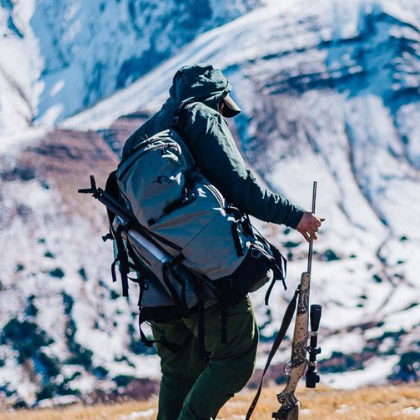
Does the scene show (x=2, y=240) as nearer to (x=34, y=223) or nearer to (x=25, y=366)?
(x=34, y=223)

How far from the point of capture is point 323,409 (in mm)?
7051

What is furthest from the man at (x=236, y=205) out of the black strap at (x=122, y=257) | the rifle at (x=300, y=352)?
the black strap at (x=122, y=257)

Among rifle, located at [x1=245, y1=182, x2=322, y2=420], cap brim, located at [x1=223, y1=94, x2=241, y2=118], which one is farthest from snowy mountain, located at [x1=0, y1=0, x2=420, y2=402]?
cap brim, located at [x1=223, y1=94, x2=241, y2=118]

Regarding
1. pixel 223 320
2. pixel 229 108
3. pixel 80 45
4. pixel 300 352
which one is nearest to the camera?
pixel 223 320

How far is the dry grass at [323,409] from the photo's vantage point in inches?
257

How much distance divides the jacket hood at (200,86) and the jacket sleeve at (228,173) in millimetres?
238

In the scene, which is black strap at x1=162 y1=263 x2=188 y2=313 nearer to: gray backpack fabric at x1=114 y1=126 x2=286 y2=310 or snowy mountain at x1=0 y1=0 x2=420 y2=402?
gray backpack fabric at x1=114 y1=126 x2=286 y2=310

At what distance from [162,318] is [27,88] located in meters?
164

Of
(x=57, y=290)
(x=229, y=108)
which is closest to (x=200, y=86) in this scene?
(x=229, y=108)

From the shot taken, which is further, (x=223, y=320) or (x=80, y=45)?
(x=80, y=45)

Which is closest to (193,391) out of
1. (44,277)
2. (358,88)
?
(44,277)

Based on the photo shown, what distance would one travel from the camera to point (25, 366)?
182ft

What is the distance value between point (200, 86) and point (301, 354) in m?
1.64

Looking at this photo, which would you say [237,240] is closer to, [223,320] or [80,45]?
[223,320]
